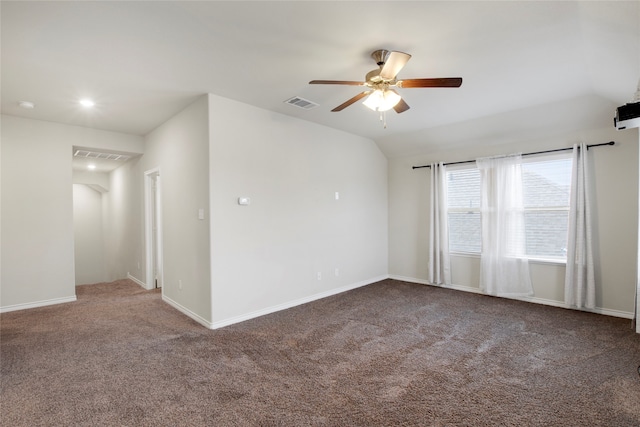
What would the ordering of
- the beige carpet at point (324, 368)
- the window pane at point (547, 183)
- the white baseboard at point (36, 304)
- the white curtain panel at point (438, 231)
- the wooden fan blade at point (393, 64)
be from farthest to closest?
the white curtain panel at point (438, 231) → the window pane at point (547, 183) → the white baseboard at point (36, 304) → the wooden fan blade at point (393, 64) → the beige carpet at point (324, 368)

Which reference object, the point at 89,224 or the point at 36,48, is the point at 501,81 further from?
the point at 89,224

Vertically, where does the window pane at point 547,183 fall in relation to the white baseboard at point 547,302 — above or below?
above

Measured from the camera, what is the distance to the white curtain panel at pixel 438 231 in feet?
17.6

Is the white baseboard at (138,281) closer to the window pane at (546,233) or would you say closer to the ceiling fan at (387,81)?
the ceiling fan at (387,81)

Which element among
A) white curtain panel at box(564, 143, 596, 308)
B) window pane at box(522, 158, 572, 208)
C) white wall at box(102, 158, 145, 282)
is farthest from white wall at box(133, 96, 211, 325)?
white curtain panel at box(564, 143, 596, 308)

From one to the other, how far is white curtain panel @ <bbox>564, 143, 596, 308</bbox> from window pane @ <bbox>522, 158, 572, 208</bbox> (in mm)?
197

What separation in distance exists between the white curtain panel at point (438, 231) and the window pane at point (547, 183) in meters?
1.19

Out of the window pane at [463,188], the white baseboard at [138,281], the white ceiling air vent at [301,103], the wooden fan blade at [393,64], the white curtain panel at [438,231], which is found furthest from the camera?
the white baseboard at [138,281]

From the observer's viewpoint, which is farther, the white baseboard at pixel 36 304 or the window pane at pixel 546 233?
the window pane at pixel 546 233

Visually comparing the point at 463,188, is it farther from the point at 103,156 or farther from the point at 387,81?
the point at 103,156

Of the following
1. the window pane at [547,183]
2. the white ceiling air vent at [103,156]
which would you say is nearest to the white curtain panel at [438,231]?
the window pane at [547,183]

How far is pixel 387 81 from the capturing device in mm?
2689

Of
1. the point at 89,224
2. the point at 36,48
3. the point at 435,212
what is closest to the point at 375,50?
the point at 36,48

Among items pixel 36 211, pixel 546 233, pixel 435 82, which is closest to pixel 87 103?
pixel 36 211
